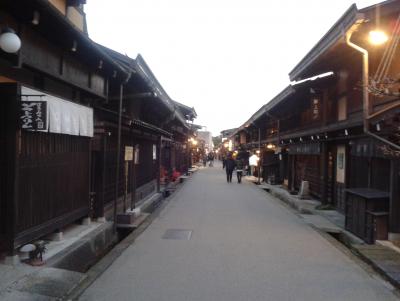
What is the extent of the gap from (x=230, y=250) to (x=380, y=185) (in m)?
5.19

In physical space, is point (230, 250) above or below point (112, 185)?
below

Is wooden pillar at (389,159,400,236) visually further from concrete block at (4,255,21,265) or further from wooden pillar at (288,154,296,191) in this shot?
wooden pillar at (288,154,296,191)

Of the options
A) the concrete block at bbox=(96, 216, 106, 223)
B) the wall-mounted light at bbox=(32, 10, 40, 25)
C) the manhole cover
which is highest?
the wall-mounted light at bbox=(32, 10, 40, 25)

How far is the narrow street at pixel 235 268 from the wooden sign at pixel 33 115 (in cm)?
289

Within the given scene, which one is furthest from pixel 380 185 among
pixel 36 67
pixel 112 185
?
pixel 36 67

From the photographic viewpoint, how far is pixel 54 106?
8.52 m

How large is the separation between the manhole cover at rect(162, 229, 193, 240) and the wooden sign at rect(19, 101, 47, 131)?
19.1 ft

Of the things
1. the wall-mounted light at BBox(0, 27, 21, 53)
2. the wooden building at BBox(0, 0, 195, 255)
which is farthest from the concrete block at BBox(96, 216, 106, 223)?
the wall-mounted light at BBox(0, 27, 21, 53)

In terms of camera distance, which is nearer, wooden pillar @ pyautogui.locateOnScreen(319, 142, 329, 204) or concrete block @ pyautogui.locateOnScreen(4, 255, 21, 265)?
concrete block @ pyautogui.locateOnScreen(4, 255, 21, 265)

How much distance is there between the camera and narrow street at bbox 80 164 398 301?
6941 mm

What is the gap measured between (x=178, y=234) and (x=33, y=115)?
6438 mm

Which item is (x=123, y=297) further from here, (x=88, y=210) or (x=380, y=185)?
(x=380, y=185)

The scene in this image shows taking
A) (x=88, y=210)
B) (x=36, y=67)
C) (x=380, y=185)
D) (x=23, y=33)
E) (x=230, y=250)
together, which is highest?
(x=23, y=33)

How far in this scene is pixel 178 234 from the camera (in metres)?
12.3
